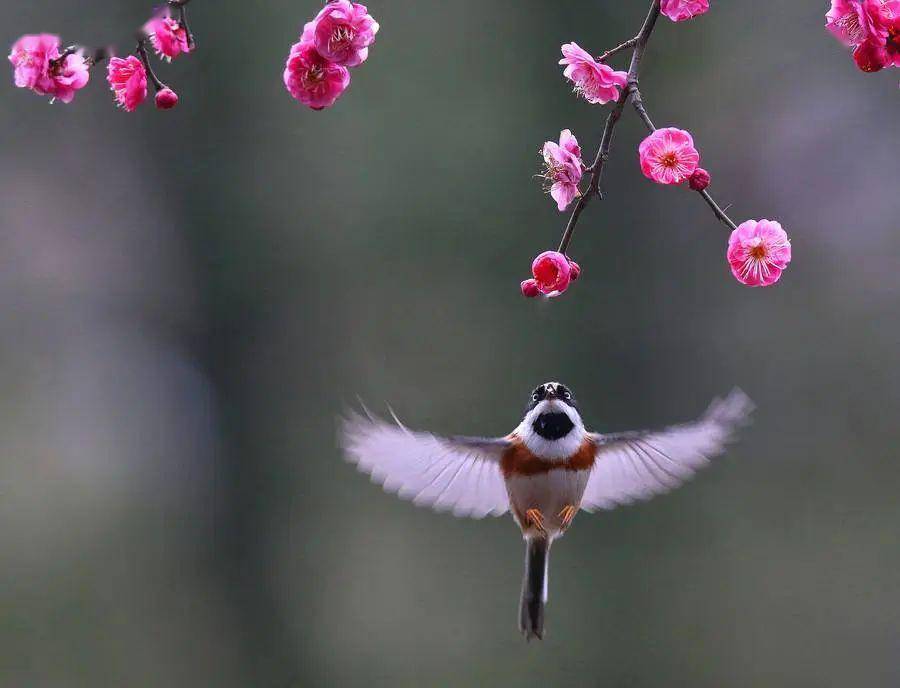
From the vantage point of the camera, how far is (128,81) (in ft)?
6.64

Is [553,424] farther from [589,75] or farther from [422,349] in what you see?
[422,349]

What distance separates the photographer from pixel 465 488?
7.94 feet

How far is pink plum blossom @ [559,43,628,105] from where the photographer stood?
1862 millimetres

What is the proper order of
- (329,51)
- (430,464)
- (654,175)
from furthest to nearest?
1. (430,464)
2. (329,51)
3. (654,175)

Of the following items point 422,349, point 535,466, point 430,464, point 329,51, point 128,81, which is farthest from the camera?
point 422,349

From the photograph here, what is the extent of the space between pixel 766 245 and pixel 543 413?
673mm

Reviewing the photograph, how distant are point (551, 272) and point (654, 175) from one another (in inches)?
8.8

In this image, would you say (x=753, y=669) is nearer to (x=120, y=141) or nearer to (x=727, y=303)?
(x=727, y=303)

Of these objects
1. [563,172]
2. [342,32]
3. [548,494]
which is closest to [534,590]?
[548,494]

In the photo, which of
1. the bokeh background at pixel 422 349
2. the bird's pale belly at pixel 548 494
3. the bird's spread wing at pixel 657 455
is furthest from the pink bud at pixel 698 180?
the bokeh background at pixel 422 349

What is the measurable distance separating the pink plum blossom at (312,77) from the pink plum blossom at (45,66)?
349 mm

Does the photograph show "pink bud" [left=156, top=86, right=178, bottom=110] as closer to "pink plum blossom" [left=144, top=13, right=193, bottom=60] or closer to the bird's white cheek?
"pink plum blossom" [left=144, top=13, right=193, bottom=60]

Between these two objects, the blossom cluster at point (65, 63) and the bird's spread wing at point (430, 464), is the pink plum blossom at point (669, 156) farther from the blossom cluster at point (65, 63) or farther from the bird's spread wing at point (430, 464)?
the blossom cluster at point (65, 63)

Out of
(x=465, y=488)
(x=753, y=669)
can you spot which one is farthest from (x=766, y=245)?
(x=753, y=669)
